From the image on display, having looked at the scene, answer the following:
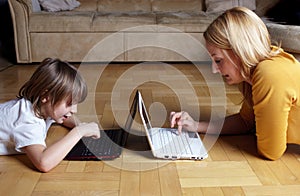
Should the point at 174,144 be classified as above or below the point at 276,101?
below

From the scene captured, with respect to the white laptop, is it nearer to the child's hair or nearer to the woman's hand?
the woman's hand

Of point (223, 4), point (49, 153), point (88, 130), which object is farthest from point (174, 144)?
point (223, 4)

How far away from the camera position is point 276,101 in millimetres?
1021

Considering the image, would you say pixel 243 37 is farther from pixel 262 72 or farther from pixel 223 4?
pixel 223 4

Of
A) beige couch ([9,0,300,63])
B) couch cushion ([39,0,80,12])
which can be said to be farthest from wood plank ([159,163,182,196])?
couch cushion ([39,0,80,12])

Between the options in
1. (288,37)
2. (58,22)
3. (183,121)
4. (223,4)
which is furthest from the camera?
(223,4)

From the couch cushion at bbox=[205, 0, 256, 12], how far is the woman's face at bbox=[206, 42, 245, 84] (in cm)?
209

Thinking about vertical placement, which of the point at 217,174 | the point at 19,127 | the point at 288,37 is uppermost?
the point at 288,37

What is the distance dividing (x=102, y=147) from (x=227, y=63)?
17.7 inches

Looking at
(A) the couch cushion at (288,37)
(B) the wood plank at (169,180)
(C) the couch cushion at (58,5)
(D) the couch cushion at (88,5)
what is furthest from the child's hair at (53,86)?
(D) the couch cushion at (88,5)

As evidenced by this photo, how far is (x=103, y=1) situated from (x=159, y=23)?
0.70 m

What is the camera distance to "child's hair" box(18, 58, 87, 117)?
3.54 ft

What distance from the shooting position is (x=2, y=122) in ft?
3.55

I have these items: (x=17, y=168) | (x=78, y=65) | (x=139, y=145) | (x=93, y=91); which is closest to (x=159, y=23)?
(x=78, y=65)
